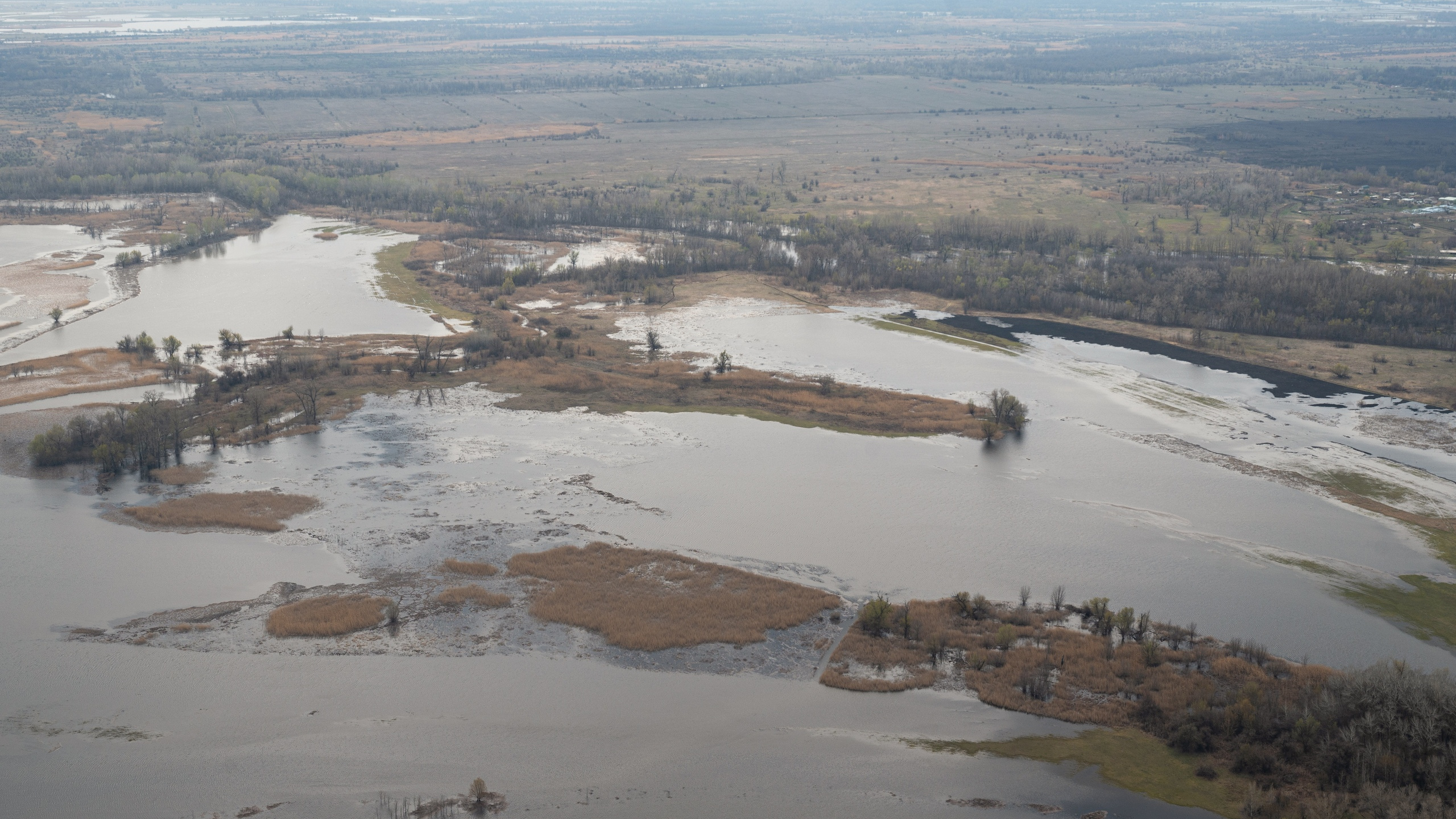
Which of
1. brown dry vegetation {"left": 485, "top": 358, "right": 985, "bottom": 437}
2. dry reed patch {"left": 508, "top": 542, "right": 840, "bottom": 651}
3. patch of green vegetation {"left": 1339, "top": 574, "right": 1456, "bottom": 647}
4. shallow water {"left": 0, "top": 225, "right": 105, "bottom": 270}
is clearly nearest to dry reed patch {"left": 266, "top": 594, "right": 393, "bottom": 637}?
dry reed patch {"left": 508, "top": 542, "right": 840, "bottom": 651}

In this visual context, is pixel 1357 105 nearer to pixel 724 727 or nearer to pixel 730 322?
pixel 730 322

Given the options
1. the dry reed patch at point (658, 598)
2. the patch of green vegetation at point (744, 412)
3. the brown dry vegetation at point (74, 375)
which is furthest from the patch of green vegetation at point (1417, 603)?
the brown dry vegetation at point (74, 375)

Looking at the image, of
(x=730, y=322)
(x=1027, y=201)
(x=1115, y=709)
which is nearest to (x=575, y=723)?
(x=1115, y=709)

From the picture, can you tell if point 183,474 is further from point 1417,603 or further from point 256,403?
point 1417,603

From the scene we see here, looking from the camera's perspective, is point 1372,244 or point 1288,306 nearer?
point 1288,306

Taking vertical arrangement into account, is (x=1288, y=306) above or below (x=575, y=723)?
above

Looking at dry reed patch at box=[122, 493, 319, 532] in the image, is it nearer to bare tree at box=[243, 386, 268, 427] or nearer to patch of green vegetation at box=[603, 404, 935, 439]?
bare tree at box=[243, 386, 268, 427]

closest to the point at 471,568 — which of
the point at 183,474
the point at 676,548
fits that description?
the point at 676,548
